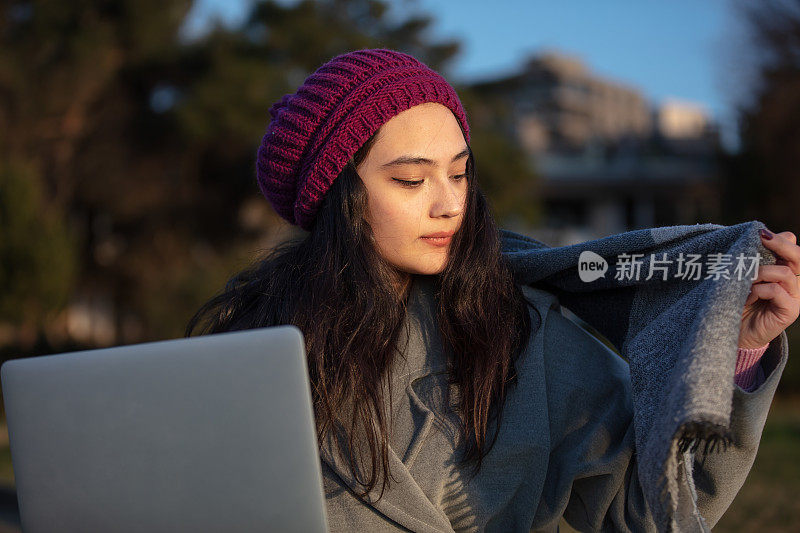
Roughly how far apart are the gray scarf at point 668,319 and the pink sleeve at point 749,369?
0.39ft

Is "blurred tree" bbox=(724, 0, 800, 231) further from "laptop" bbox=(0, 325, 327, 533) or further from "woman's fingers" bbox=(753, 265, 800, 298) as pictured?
"laptop" bbox=(0, 325, 327, 533)

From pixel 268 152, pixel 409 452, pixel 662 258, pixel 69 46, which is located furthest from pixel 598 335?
pixel 69 46

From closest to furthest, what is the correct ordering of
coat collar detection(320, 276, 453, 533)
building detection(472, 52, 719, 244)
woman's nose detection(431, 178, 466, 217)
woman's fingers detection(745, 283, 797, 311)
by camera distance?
woman's fingers detection(745, 283, 797, 311), coat collar detection(320, 276, 453, 533), woman's nose detection(431, 178, 466, 217), building detection(472, 52, 719, 244)

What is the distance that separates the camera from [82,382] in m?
1.24

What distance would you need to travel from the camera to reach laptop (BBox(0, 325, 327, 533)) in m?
1.14

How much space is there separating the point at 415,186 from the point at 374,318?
31 centimetres

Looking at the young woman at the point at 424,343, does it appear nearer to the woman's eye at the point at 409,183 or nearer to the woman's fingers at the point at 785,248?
the woman's eye at the point at 409,183

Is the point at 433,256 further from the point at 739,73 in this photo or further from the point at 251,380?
the point at 739,73

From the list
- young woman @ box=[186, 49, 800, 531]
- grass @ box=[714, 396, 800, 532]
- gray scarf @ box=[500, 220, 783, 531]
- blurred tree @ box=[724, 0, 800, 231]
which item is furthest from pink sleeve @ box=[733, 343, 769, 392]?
blurred tree @ box=[724, 0, 800, 231]

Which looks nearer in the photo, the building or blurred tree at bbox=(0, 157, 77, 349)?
blurred tree at bbox=(0, 157, 77, 349)

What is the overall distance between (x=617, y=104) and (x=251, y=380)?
36595 millimetres

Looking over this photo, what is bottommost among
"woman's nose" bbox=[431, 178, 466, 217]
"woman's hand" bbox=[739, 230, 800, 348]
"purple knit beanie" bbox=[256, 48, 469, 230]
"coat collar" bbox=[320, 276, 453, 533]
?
"coat collar" bbox=[320, 276, 453, 533]

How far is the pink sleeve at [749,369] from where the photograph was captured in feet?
4.76

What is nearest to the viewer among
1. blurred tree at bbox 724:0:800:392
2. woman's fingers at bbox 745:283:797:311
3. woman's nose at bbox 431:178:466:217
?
woman's fingers at bbox 745:283:797:311
